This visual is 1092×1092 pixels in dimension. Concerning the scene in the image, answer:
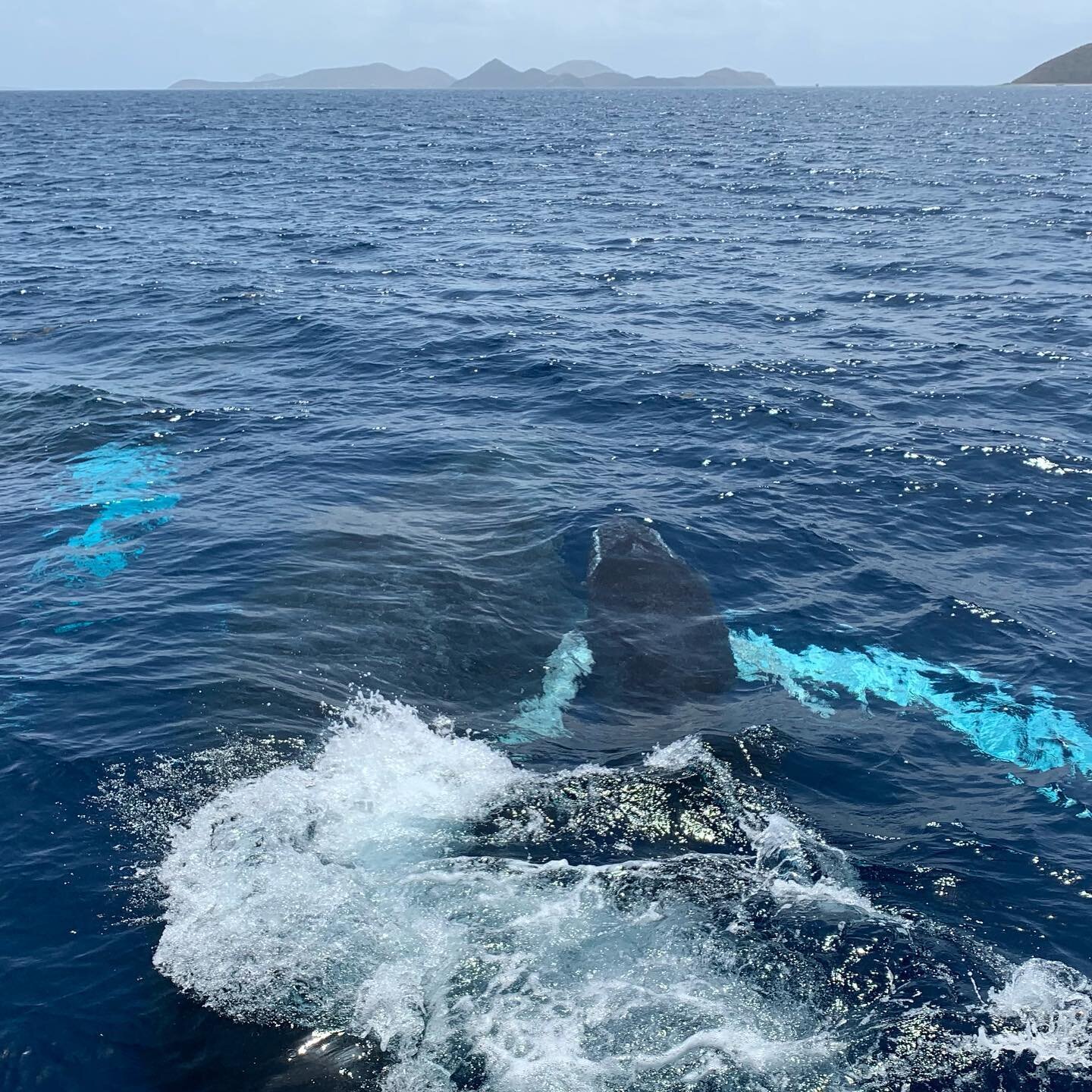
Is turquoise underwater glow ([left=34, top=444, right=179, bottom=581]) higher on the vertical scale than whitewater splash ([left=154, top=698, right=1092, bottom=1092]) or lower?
higher

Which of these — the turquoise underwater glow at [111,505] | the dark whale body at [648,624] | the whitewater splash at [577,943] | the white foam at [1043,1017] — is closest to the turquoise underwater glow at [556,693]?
the dark whale body at [648,624]

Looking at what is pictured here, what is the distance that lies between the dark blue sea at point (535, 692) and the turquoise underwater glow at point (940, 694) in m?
0.08

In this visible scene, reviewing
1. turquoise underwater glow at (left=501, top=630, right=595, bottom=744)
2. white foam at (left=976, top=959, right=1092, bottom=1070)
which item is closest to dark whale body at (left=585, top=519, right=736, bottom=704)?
turquoise underwater glow at (left=501, top=630, right=595, bottom=744)

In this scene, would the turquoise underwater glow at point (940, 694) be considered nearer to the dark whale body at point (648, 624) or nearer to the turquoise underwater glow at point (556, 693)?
the dark whale body at point (648, 624)

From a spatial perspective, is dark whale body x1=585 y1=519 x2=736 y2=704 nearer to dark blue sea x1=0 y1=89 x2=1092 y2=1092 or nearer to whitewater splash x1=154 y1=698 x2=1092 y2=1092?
dark blue sea x1=0 y1=89 x2=1092 y2=1092

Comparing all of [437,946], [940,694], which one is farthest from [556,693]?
[940,694]

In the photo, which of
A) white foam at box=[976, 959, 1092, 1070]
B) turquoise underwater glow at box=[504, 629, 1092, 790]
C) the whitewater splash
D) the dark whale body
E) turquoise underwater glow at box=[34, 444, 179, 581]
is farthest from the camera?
turquoise underwater glow at box=[34, 444, 179, 581]

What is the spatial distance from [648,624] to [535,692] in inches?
126

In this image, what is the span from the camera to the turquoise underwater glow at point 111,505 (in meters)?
21.0

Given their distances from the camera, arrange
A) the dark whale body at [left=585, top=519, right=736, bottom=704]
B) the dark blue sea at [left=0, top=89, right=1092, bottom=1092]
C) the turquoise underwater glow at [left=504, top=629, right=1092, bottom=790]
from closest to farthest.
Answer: the dark blue sea at [left=0, top=89, right=1092, bottom=1092] → the turquoise underwater glow at [left=504, top=629, right=1092, bottom=790] → the dark whale body at [left=585, top=519, right=736, bottom=704]

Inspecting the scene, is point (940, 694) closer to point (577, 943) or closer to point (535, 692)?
point (535, 692)

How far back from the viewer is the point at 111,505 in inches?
926

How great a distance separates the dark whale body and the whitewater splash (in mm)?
2705

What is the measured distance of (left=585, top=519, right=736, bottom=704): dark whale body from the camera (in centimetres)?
1733
